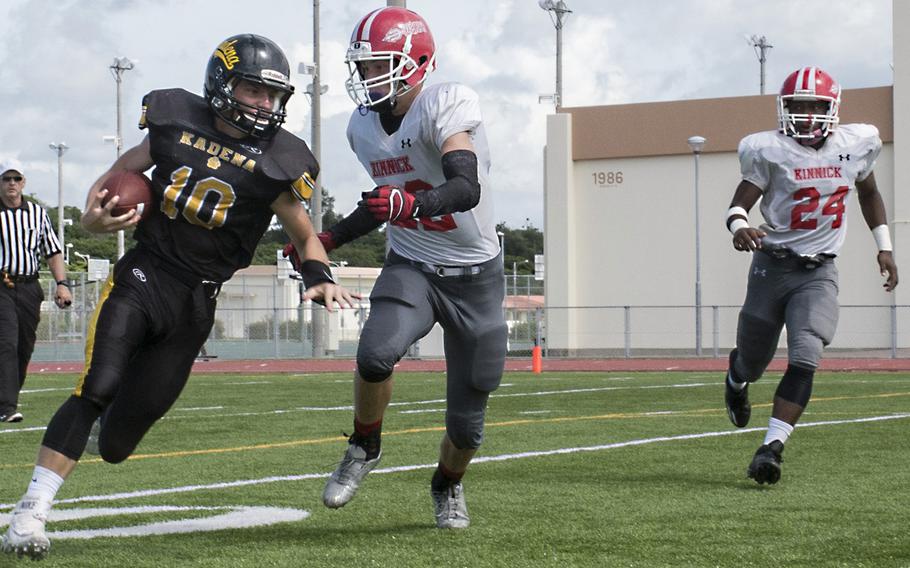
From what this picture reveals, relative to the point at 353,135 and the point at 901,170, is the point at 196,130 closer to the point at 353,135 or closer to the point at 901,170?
the point at 353,135

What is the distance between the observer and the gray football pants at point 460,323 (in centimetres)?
516

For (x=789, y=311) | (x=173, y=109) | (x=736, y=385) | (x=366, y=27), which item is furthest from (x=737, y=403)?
(x=173, y=109)

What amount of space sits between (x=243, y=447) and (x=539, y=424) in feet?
7.49

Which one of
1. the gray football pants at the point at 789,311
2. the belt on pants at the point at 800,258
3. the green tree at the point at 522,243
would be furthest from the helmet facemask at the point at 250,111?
the green tree at the point at 522,243

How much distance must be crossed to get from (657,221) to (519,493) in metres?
23.0

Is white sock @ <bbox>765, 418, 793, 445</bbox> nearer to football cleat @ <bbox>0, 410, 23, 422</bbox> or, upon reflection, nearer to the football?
the football

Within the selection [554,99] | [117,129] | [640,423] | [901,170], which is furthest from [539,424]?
[117,129]

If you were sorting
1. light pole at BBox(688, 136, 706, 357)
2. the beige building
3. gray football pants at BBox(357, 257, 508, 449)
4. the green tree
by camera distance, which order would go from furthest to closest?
the green tree < the beige building < light pole at BBox(688, 136, 706, 357) < gray football pants at BBox(357, 257, 508, 449)

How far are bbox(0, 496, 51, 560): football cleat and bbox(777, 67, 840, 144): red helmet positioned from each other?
4.18 m

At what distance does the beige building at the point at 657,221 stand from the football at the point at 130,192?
22.3m

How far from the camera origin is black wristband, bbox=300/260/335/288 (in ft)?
15.2

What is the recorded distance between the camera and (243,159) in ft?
15.8

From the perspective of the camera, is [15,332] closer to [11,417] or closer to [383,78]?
[11,417]

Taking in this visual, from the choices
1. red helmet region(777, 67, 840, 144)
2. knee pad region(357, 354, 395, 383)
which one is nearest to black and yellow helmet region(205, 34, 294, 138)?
knee pad region(357, 354, 395, 383)
